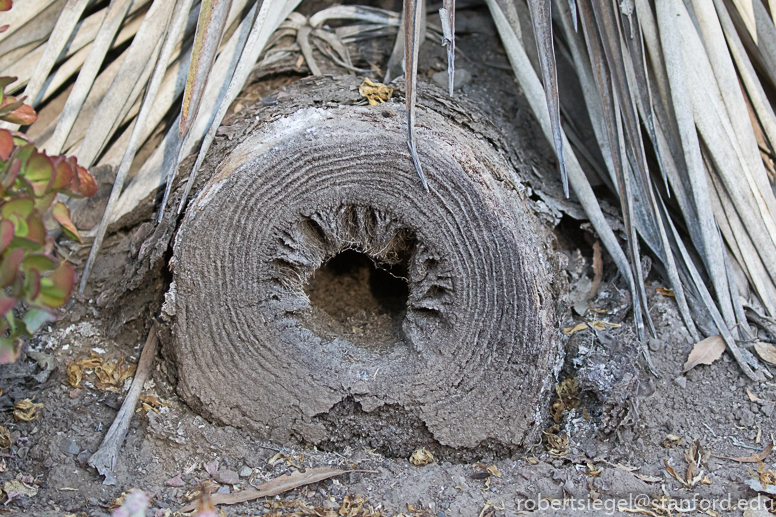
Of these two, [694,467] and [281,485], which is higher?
[694,467]

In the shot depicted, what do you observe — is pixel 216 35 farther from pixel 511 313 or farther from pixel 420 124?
pixel 511 313

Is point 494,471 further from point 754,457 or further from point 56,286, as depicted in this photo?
point 56,286

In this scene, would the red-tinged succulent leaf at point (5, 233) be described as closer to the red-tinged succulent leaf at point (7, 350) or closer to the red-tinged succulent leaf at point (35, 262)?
the red-tinged succulent leaf at point (35, 262)

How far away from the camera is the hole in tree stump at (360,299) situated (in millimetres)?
2025

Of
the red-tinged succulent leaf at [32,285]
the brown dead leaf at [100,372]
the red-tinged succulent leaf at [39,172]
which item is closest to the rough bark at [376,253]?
the brown dead leaf at [100,372]

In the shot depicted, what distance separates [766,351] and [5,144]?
2.34 metres

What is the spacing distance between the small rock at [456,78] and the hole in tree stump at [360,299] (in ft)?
2.28

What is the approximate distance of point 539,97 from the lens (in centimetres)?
211

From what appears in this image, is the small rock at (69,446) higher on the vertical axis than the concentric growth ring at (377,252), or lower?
lower

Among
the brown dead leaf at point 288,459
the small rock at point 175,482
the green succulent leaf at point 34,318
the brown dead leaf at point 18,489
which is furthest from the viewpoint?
the brown dead leaf at point 288,459

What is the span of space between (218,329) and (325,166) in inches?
23.9

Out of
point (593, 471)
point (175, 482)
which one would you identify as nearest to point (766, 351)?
point (593, 471)

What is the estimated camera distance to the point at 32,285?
1.04m

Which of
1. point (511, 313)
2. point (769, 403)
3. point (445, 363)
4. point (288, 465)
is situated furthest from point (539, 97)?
point (288, 465)
